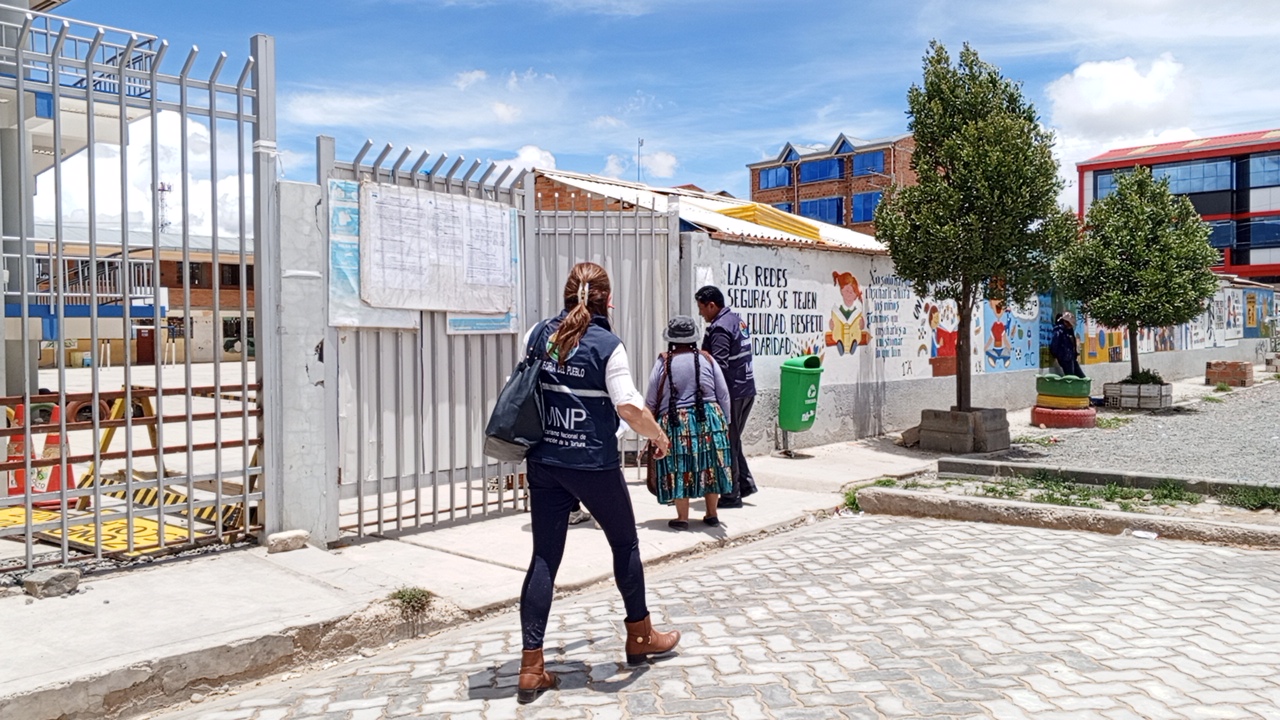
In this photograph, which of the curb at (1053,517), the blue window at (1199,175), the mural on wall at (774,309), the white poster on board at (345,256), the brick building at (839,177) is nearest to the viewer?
the white poster on board at (345,256)

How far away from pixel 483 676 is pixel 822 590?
7.08 feet

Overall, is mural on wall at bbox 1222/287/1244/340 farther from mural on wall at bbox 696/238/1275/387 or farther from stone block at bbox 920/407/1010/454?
stone block at bbox 920/407/1010/454

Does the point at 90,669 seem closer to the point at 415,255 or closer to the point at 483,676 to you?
the point at 483,676

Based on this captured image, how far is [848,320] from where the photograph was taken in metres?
12.3

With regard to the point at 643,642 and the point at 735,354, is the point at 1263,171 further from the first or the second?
the point at 643,642

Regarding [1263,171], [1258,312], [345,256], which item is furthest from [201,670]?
[1263,171]

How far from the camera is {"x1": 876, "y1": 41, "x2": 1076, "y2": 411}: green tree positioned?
11.4 metres

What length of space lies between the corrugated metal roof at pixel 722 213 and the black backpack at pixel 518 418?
734 centimetres

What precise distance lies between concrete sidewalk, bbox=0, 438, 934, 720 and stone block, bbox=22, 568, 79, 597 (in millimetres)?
76

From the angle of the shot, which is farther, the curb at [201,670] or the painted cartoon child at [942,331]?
the painted cartoon child at [942,331]

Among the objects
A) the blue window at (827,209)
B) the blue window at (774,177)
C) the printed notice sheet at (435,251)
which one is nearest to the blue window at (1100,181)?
the blue window at (827,209)

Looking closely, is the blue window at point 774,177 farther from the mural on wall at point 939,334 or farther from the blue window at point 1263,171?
the mural on wall at point 939,334

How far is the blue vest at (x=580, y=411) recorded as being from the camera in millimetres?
4008

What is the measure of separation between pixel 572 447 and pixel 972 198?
29.7ft
